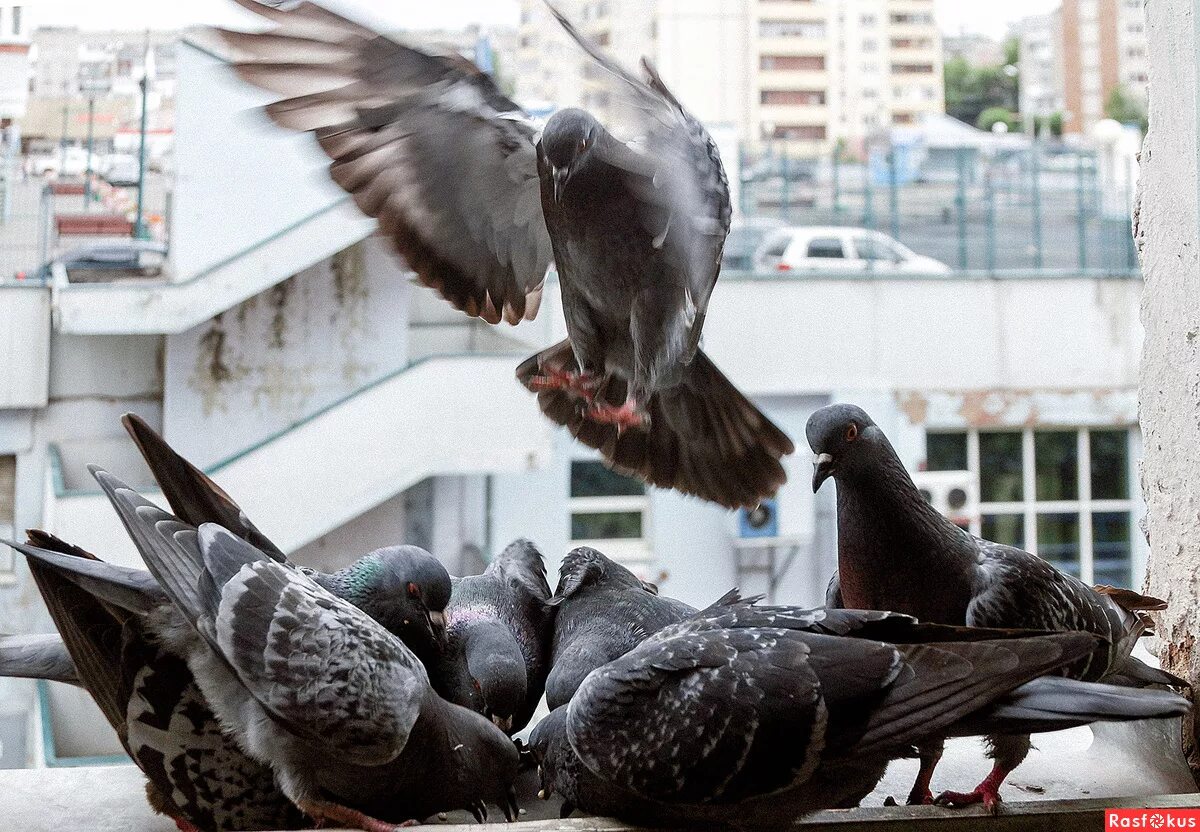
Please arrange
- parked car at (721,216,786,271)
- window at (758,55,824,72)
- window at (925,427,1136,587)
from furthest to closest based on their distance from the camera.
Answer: window at (758,55,824,72) < parked car at (721,216,786,271) < window at (925,427,1136,587)

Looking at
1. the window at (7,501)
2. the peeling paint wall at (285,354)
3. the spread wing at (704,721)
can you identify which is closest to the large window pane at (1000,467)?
the peeling paint wall at (285,354)

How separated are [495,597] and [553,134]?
0.91 m

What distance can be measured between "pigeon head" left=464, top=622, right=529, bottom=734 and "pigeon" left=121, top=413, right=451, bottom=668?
0.28ft

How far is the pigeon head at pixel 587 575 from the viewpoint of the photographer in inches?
92.0

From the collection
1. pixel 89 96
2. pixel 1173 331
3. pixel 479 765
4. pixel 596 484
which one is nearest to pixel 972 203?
pixel 596 484

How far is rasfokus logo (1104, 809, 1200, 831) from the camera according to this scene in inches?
67.4

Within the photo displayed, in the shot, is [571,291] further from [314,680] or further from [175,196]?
[175,196]

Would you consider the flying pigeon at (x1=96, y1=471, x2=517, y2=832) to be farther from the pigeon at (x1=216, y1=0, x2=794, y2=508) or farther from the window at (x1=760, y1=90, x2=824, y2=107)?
the window at (x1=760, y1=90, x2=824, y2=107)

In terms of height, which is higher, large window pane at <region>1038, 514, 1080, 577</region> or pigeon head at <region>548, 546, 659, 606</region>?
pigeon head at <region>548, 546, 659, 606</region>

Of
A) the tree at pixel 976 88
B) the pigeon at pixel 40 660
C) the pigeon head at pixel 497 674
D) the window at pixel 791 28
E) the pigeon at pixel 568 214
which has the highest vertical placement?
the tree at pixel 976 88

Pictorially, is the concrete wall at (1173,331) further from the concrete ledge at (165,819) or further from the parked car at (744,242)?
the parked car at (744,242)

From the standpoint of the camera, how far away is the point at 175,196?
8.11 m

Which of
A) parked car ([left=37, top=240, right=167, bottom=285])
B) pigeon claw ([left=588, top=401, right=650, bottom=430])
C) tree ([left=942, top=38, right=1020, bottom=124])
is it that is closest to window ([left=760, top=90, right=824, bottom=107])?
tree ([left=942, top=38, right=1020, bottom=124])

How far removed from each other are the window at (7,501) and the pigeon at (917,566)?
7295 mm
